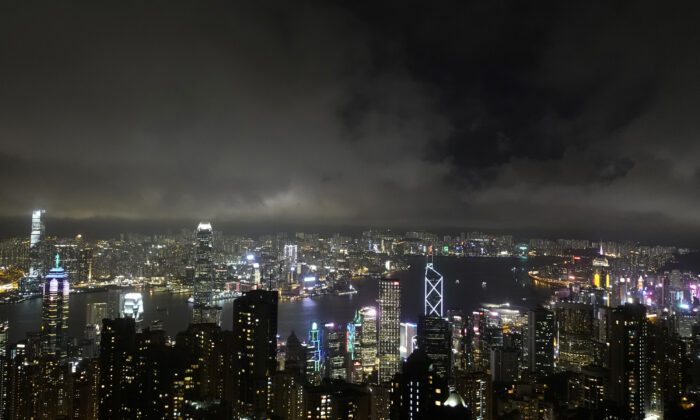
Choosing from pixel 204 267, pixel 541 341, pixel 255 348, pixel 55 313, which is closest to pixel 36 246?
pixel 55 313

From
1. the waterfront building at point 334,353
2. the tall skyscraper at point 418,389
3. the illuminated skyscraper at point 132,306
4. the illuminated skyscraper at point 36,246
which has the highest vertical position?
the illuminated skyscraper at point 36,246

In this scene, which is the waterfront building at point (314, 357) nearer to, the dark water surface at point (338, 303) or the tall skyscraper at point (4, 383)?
the dark water surface at point (338, 303)

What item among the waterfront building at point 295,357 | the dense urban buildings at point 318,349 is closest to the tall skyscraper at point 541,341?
the dense urban buildings at point 318,349

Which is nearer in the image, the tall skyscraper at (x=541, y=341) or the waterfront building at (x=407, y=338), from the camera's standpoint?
the tall skyscraper at (x=541, y=341)

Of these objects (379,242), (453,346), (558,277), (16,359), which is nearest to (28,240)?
(16,359)

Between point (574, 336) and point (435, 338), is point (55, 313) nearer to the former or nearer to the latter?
point (435, 338)

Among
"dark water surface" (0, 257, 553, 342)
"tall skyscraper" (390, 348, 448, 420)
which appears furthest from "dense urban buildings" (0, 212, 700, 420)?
"dark water surface" (0, 257, 553, 342)

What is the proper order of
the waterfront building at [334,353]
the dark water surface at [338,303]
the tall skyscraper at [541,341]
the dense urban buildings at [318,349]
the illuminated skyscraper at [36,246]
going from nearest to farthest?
the dense urban buildings at [318,349], the illuminated skyscraper at [36,246], the waterfront building at [334,353], the tall skyscraper at [541,341], the dark water surface at [338,303]

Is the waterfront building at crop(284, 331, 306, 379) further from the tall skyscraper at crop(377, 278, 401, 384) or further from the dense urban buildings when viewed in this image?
the tall skyscraper at crop(377, 278, 401, 384)

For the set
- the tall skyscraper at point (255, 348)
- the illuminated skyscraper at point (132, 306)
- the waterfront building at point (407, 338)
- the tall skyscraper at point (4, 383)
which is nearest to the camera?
the tall skyscraper at point (4, 383)
